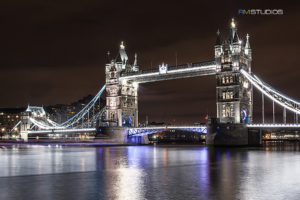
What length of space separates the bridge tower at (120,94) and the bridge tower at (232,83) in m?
23.3

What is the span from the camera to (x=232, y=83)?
196ft

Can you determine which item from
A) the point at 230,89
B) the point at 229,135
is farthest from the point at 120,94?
the point at 229,135

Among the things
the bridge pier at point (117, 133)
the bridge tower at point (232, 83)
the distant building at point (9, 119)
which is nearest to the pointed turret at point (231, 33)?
the bridge tower at point (232, 83)

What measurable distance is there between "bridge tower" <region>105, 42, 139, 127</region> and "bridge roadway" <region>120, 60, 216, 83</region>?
411 centimetres

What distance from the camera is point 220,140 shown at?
57219 millimetres

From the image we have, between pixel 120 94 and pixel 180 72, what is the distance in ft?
55.6

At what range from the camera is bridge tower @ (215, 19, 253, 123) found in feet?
195

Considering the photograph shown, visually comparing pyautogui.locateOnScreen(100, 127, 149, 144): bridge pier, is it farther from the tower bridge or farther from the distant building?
the distant building

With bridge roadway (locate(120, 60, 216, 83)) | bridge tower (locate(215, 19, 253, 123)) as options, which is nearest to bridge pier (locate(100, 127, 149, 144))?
bridge roadway (locate(120, 60, 216, 83))

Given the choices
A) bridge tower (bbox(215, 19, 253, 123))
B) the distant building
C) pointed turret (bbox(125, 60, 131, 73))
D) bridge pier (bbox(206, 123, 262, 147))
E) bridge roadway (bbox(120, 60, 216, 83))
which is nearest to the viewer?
bridge pier (bbox(206, 123, 262, 147))

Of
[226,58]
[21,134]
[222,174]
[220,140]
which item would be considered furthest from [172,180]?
[21,134]

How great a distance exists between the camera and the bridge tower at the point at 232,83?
59.3 m

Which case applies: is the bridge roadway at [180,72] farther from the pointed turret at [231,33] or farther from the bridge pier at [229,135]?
the bridge pier at [229,135]

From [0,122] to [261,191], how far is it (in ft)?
483
